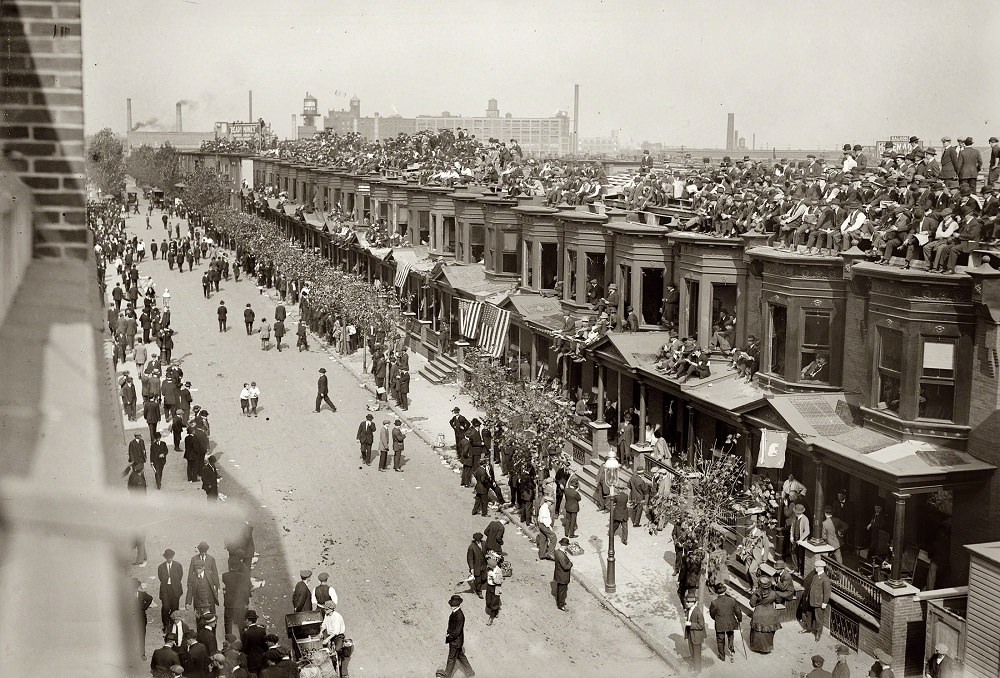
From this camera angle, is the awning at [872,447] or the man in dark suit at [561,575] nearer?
the awning at [872,447]

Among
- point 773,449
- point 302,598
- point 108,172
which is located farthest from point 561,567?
point 108,172

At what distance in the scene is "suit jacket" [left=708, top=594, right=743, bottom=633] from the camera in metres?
17.4

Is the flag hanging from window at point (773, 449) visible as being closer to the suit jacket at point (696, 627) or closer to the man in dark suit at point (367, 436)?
the suit jacket at point (696, 627)

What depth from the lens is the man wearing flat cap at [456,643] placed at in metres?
16.6

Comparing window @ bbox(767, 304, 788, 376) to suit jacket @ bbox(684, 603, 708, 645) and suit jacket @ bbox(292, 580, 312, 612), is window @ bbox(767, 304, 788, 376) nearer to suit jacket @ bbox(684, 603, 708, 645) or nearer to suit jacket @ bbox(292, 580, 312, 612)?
suit jacket @ bbox(684, 603, 708, 645)

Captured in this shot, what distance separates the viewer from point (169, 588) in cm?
1775

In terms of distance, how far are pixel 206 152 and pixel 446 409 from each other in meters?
88.4

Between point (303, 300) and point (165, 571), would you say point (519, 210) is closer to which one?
point (303, 300)

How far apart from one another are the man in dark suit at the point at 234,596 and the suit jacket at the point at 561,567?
5.49m

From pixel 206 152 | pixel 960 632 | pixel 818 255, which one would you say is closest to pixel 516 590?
pixel 960 632

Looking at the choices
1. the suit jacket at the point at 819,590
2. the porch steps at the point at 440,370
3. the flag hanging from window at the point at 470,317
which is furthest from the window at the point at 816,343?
the porch steps at the point at 440,370

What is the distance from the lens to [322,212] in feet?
235

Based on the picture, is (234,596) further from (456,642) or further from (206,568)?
(456,642)

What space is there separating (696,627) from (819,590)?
2.71 metres
